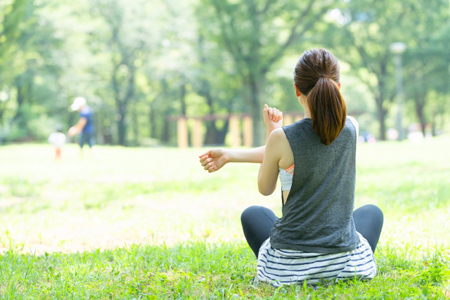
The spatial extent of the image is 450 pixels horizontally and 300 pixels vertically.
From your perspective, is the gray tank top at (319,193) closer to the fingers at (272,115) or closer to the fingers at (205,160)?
the fingers at (272,115)

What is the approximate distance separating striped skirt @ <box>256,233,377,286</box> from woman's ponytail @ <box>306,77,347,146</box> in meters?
0.69

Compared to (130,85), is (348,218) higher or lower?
lower

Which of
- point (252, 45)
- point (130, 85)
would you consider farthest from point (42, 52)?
point (252, 45)

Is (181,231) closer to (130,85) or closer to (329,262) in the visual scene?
(329,262)

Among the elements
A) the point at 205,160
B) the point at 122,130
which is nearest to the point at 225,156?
the point at 205,160

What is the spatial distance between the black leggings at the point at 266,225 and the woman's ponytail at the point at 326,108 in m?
0.82

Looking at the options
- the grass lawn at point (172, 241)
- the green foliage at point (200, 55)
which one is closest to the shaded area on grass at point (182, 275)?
the grass lawn at point (172, 241)

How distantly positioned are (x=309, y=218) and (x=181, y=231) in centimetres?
236

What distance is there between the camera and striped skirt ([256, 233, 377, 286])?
250 cm

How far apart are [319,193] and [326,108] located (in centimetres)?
46

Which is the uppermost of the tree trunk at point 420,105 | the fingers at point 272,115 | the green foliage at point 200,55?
the green foliage at point 200,55

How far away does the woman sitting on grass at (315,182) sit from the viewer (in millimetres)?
2316

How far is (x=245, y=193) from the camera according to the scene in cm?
717

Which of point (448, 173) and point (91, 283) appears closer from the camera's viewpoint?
point (91, 283)
